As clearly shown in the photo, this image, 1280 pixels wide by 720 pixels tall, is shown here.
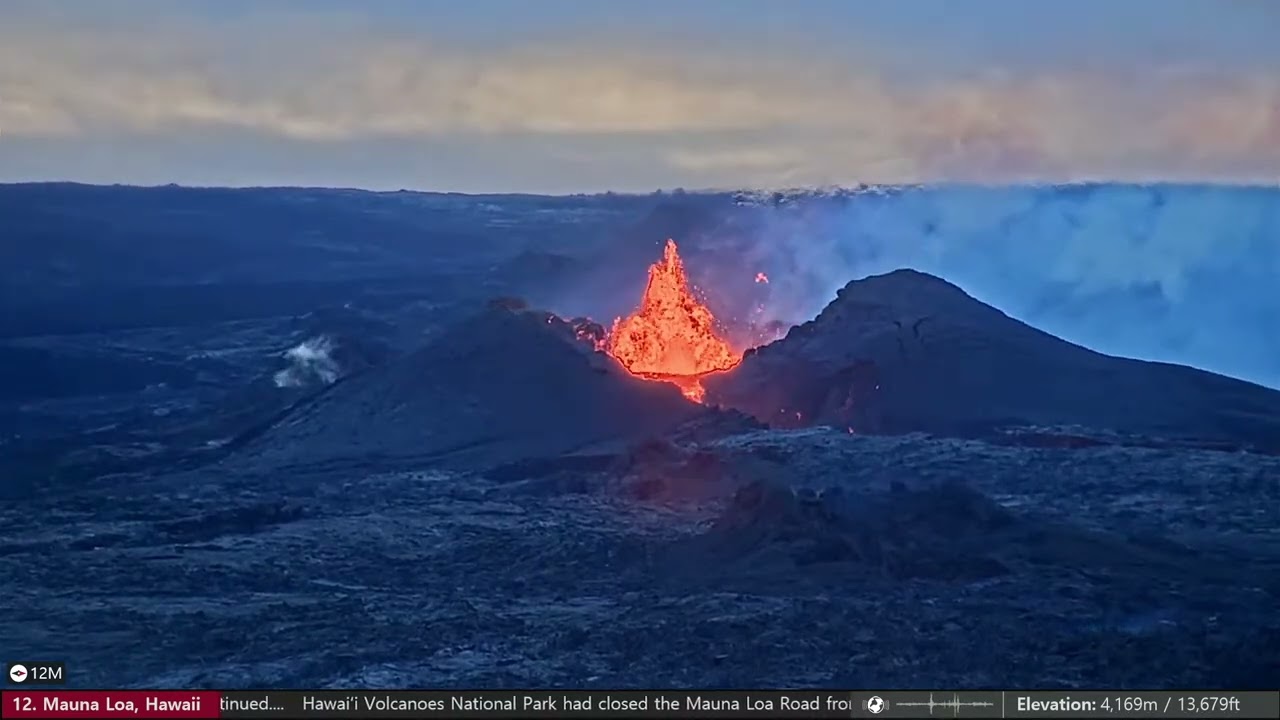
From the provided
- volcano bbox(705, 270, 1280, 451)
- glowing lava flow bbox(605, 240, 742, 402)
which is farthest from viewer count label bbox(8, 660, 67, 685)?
glowing lava flow bbox(605, 240, 742, 402)

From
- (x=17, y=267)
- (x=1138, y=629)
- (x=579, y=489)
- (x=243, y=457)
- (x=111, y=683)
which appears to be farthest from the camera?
(x=17, y=267)

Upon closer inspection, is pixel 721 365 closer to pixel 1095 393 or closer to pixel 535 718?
Answer: pixel 1095 393

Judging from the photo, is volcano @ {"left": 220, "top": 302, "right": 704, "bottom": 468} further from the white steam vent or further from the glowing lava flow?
the white steam vent

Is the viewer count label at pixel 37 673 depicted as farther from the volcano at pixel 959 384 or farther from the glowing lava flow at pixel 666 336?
the glowing lava flow at pixel 666 336

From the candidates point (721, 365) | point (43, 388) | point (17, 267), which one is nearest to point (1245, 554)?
point (721, 365)

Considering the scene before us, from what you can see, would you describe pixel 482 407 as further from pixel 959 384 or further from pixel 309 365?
pixel 309 365
